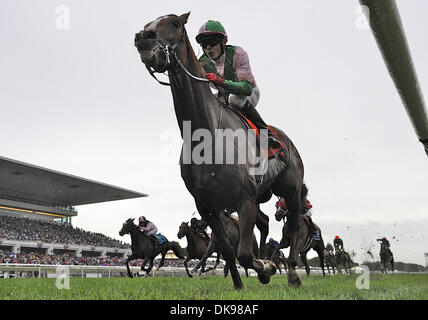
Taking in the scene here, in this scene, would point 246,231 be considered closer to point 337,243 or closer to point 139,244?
point 139,244

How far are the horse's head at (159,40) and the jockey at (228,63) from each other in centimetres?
64

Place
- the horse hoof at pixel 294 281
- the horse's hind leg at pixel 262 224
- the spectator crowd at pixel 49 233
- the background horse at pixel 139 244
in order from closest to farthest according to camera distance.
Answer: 1. the horse hoof at pixel 294 281
2. the horse's hind leg at pixel 262 224
3. the background horse at pixel 139 244
4. the spectator crowd at pixel 49 233

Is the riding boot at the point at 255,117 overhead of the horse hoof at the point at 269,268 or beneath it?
overhead

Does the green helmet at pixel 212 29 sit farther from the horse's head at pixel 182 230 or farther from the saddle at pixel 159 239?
the saddle at pixel 159 239

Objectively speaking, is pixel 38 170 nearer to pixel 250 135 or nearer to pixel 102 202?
pixel 102 202

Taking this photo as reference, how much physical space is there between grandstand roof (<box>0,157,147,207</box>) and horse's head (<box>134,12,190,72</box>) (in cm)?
4620

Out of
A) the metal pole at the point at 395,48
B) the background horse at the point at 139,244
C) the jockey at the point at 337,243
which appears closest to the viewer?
the metal pole at the point at 395,48

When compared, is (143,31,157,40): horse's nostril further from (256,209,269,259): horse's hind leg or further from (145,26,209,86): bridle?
(256,209,269,259): horse's hind leg

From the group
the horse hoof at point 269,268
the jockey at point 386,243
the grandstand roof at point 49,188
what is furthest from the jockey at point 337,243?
the grandstand roof at point 49,188

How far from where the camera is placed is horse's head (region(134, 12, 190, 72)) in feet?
11.5

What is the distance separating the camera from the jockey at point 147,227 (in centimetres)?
1735

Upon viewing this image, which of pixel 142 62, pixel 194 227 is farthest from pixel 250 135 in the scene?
pixel 194 227

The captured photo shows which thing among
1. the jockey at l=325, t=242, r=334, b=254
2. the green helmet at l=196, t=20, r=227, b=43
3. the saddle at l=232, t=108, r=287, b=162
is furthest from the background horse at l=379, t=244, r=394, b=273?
the green helmet at l=196, t=20, r=227, b=43

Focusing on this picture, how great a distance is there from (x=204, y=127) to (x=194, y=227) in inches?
487
